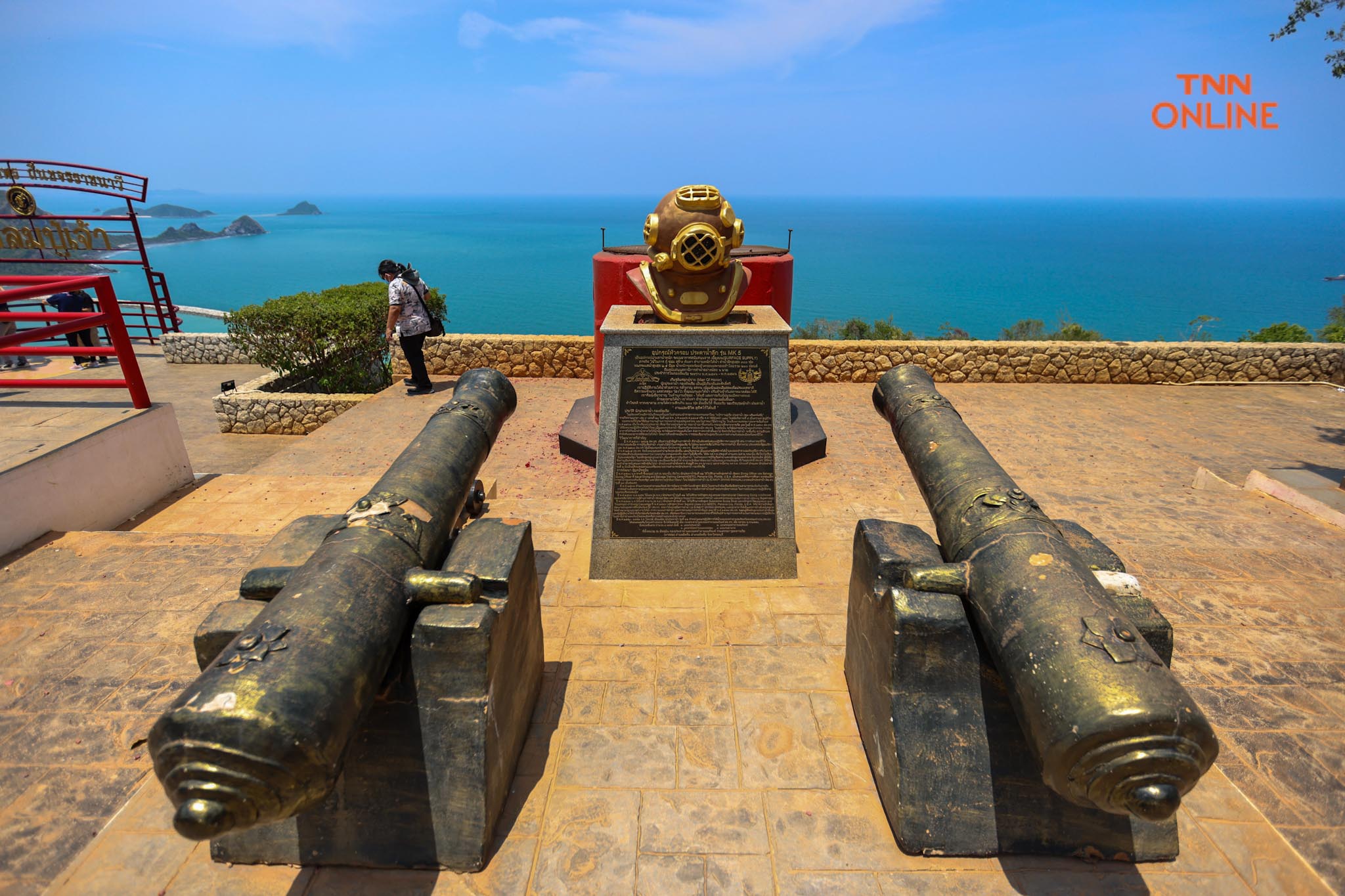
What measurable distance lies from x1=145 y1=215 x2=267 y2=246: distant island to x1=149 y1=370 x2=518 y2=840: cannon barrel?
513ft

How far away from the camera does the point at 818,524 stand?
5.81 metres

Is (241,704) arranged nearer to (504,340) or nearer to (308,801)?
(308,801)

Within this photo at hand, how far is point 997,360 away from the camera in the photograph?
12.0 meters

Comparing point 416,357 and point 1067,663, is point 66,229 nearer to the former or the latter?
point 416,357

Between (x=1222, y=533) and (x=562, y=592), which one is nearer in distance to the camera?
(x=562, y=592)

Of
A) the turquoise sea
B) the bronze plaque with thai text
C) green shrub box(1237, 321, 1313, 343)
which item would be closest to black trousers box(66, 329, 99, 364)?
the bronze plaque with thai text

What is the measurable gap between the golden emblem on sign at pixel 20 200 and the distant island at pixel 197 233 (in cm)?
13705

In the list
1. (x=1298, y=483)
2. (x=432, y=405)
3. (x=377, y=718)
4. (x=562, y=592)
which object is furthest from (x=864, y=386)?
(x=377, y=718)

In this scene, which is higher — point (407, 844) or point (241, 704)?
point (241, 704)

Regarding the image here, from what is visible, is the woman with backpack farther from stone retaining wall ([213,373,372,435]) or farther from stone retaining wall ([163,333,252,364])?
stone retaining wall ([163,333,252,364])

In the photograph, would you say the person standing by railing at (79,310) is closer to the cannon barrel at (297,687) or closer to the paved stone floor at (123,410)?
the paved stone floor at (123,410)

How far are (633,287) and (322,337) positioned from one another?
6510 millimetres

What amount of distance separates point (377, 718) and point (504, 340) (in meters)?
9.85

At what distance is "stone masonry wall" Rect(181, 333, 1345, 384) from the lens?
38.8 ft
